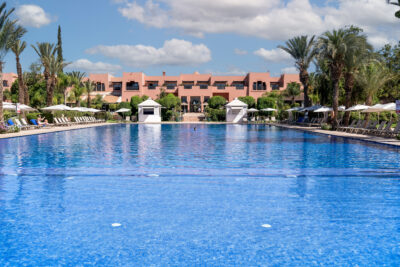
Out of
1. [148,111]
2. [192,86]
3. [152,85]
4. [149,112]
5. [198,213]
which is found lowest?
[198,213]

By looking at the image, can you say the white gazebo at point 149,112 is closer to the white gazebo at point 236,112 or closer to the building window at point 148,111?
the building window at point 148,111

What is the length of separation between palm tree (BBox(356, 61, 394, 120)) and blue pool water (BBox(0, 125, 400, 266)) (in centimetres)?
2617

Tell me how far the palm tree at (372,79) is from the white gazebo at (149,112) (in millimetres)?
27029

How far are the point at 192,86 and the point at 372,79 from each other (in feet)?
129

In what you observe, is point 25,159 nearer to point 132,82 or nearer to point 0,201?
point 0,201

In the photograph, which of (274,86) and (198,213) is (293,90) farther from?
(198,213)

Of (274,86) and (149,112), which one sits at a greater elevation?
(274,86)

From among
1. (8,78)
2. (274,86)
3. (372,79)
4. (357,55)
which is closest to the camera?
(357,55)

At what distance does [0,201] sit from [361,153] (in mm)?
12328

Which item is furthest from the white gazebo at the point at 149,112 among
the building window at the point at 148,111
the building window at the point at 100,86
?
the building window at the point at 100,86

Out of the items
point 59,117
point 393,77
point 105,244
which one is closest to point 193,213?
point 105,244

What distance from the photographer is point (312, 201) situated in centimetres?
710

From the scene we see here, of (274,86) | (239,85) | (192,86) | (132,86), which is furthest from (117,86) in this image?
(274,86)

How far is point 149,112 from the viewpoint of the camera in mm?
53562
